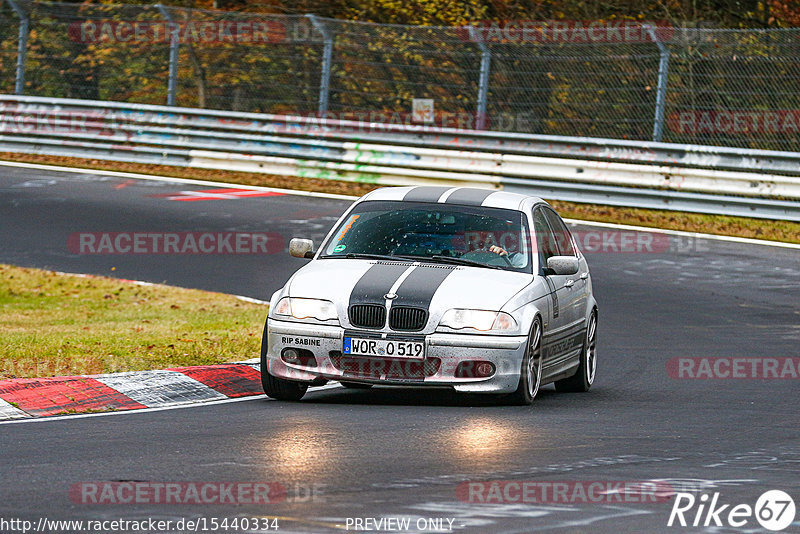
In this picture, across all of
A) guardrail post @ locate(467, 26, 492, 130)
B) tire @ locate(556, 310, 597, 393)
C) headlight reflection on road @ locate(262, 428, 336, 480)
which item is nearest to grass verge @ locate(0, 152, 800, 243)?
guardrail post @ locate(467, 26, 492, 130)

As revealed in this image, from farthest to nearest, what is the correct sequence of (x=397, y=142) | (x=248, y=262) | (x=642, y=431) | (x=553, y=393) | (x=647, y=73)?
(x=397, y=142) → (x=647, y=73) → (x=248, y=262) → (x=553, y=393) → (x=642, y=431)

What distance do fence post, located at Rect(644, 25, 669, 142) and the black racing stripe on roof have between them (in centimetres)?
1231

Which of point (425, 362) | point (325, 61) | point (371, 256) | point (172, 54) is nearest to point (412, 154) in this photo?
point (325, 61)

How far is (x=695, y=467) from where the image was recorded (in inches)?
296

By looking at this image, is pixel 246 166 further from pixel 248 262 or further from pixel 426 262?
pixel 426 262

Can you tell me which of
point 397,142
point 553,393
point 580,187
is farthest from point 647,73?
point 553,393

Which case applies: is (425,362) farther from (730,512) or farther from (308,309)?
(730,512)

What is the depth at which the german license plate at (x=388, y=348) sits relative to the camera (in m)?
9.41

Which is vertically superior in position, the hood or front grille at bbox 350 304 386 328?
the hood

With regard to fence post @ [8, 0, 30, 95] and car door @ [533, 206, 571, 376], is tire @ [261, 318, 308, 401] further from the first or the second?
fence post @ [8, 0, 30, 95]

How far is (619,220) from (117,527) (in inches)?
667

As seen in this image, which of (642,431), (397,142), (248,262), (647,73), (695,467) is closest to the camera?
(695,467)

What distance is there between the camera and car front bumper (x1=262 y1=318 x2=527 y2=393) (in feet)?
31.0

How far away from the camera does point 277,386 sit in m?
9.91
